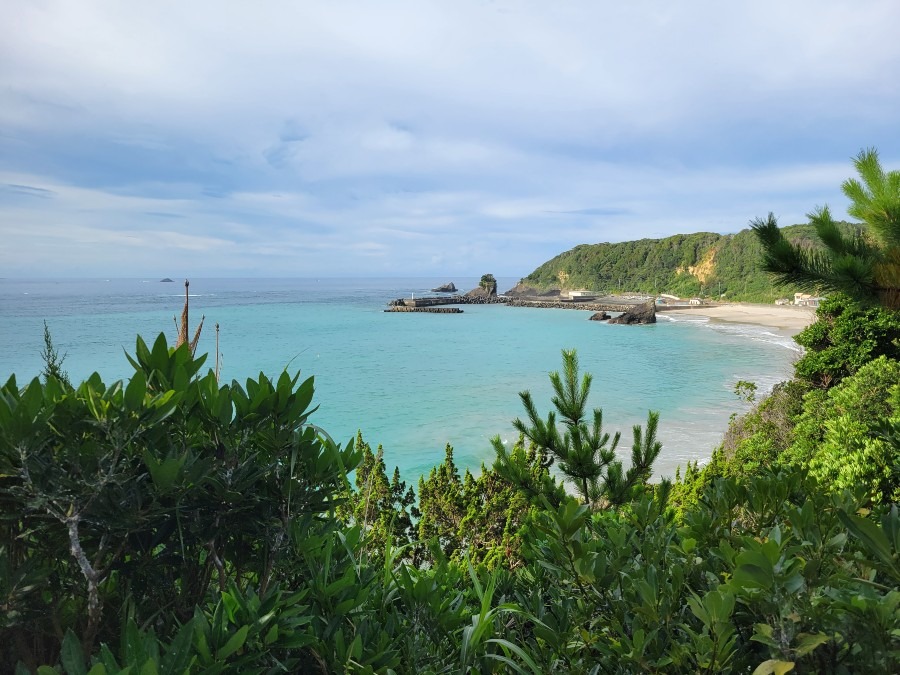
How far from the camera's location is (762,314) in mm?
56969

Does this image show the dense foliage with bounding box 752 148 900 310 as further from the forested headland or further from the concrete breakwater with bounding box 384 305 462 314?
the concrete breakwater with bounding box 384 305 462 314

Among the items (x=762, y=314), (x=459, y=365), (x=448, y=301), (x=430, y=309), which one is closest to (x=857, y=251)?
(x=459, y=365)

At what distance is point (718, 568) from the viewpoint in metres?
1.28

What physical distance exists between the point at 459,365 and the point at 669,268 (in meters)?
76.4

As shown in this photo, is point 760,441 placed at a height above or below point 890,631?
below

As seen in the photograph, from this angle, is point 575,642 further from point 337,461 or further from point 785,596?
point 337,461

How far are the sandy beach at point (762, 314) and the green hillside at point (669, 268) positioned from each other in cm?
721

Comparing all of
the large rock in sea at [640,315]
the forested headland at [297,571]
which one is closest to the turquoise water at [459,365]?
the forested headland at [297,571]

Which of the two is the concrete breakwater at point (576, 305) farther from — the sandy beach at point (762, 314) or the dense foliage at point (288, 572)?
the dense foliage at point (288, 572)

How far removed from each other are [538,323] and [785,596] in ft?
177

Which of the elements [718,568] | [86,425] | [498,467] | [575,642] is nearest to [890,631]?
[718,568]

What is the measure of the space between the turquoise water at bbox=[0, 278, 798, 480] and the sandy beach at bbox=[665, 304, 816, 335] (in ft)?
14.4

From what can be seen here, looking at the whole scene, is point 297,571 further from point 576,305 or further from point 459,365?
point 576,305

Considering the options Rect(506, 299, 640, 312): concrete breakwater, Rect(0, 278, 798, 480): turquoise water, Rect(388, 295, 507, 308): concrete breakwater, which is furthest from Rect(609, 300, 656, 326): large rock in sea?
Rect(388, 295, 507, 308): concrete breakwater
